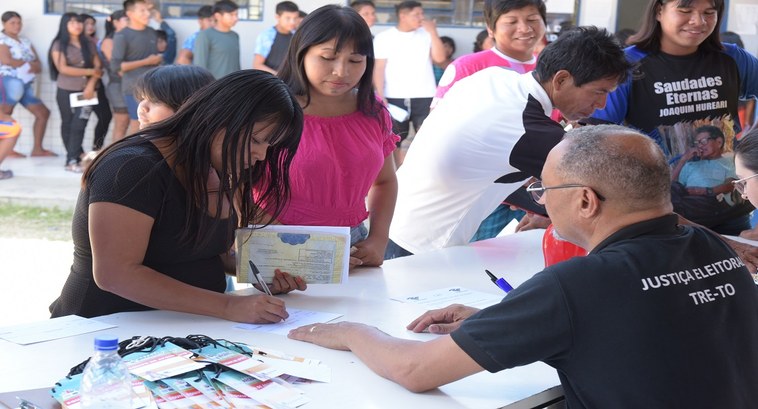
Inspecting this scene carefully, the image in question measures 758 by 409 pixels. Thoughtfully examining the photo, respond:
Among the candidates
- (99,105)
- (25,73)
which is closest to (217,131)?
(99,105)

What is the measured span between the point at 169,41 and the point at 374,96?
7603mm

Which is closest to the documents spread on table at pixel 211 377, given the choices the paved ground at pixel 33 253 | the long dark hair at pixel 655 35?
the long dark hair at pixel 655 35

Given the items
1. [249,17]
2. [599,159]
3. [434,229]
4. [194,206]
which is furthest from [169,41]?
[599,159]

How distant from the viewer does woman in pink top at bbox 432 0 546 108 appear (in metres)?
4.05

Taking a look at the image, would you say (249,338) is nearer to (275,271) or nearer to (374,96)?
(275,271)

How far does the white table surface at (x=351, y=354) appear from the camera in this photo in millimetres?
1657

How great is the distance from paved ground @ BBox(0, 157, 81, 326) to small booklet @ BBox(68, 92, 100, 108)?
28.2 inches

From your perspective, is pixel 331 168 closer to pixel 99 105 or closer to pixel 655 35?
pixel 655 35

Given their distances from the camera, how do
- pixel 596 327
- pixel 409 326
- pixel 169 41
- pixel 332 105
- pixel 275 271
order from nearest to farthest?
pixel 596 327, pixel 409 326, pixel 275 271, pixel 332 105, pixel 169 41

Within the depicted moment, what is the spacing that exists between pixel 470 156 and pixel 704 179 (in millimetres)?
1024

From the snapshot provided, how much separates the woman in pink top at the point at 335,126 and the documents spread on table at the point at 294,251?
1.00 ft

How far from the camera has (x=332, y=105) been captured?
2.67 metres

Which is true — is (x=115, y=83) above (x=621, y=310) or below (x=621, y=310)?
below

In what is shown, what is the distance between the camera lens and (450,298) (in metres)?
2.36
